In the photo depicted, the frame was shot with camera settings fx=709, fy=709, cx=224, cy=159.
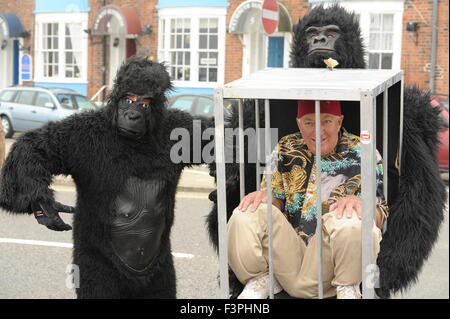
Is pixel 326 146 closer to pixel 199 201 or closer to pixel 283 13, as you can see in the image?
pixel 199 201

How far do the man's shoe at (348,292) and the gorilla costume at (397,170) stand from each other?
309mm

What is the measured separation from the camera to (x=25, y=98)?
406 inches

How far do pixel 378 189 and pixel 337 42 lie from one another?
866 mm

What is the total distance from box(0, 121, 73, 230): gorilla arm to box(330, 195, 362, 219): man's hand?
3.46 ft

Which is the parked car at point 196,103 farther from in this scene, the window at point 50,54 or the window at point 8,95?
the window at point 50,54

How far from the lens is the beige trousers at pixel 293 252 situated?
2764 millimetres

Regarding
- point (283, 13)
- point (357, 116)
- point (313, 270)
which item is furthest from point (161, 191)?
point (283, 13)

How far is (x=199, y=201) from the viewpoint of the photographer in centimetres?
899

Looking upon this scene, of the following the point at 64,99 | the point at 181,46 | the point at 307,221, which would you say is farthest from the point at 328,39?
the point at 181,46

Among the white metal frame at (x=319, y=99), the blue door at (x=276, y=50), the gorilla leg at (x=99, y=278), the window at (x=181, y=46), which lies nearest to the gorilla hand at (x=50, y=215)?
the gorilla leg at (x=99, y=278)

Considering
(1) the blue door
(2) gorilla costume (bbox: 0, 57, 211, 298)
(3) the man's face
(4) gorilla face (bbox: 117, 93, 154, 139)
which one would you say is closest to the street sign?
(3) the man's face

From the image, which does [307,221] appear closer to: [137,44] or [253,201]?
[253,201]

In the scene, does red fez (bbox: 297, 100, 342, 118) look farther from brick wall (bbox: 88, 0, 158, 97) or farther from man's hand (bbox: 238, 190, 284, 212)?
brick wall (bbox: 88, 0, 158, 97)

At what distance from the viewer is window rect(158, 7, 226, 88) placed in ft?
61.0
